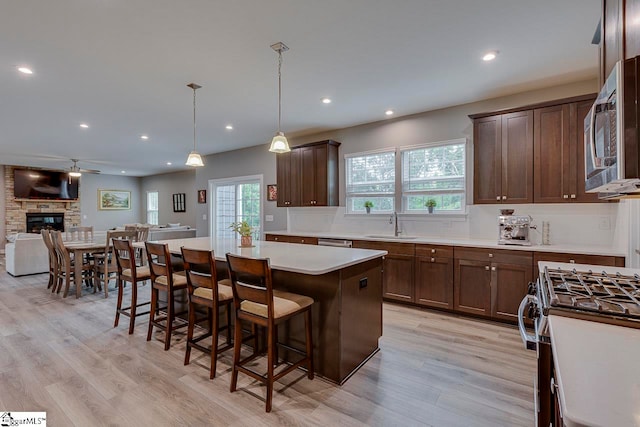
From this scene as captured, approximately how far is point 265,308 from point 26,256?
655cm

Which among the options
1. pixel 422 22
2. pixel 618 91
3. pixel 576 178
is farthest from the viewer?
pixel 576 178

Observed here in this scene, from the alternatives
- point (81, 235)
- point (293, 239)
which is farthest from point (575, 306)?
point (81, 235)

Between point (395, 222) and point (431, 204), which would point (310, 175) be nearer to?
point (395, 222)

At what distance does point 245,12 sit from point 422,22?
133 centimetres

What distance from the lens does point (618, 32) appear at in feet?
4.67

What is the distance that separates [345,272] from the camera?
2.31 m

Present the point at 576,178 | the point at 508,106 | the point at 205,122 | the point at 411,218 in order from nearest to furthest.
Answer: the point at 576,178, the point at 508,106, the point at 411,218, the point at 205,122

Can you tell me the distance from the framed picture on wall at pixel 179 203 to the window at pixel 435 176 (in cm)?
796

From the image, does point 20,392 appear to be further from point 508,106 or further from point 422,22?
point 508,106

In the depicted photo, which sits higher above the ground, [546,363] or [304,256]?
[304,256]

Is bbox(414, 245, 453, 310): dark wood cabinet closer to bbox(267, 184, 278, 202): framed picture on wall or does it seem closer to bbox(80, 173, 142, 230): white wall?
bbox(267, 184, 278, 202): framed picture on wall

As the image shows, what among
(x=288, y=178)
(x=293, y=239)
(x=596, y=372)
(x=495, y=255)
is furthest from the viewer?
(x=288, y=178)

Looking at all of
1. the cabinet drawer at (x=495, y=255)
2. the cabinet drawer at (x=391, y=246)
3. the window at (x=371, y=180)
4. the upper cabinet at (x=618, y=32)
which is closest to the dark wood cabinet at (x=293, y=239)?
the cabinet drawer at (x=391, y=246)

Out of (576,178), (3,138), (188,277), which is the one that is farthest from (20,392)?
(3,138)
